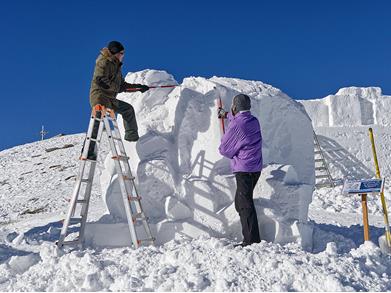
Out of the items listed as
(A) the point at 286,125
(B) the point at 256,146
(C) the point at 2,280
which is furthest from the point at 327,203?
(C) the point at 2,280

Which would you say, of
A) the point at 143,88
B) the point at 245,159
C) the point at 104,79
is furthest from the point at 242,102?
the point at 104,79

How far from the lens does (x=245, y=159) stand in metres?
4.45

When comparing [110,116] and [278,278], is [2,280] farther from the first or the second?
[278,278]

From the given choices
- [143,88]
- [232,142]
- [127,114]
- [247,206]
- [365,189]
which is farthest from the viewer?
[143,88]

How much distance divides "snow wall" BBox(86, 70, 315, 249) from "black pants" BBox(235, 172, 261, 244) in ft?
0.98

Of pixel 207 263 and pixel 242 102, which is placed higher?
pixel 242 102

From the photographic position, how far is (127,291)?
337 cm

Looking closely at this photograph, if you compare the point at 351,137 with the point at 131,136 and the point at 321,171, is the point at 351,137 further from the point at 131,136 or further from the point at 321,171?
the point at 131,136

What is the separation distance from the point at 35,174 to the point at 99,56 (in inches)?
584

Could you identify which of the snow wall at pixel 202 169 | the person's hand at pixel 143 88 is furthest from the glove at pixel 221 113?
the person's hand at pixel 143 88

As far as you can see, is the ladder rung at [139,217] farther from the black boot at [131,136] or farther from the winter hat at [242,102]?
the winter hat at [242,102]

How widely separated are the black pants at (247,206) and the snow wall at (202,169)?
0.30m

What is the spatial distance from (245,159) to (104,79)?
1.67 meters

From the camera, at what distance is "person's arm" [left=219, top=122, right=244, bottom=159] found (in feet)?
14.7
